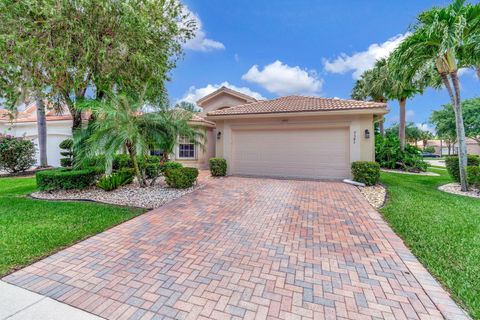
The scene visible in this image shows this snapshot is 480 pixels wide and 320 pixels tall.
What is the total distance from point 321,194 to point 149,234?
20.0 feet

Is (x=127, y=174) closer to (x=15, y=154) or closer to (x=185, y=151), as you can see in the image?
(x=185, y=151)

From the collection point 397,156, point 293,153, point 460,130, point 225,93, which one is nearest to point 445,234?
point 460,130

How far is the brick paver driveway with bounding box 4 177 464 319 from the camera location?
2.66 metres

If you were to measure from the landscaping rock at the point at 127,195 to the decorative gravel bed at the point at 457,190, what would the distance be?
10486 mm

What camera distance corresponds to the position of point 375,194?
850 cm

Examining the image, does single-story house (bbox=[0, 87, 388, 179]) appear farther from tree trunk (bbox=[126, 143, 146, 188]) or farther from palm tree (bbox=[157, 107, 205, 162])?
tree trunk (bbox=[126, 143, 146, 188])

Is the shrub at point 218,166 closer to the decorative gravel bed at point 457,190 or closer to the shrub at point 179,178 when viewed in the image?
the shrub at point 179,178

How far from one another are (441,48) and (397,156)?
10.2 meters

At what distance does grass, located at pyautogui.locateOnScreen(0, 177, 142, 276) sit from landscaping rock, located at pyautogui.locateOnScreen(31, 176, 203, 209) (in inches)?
19.2

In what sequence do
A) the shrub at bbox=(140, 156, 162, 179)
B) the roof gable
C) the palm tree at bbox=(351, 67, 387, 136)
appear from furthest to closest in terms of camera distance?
the palm tree at bbox=(351, 67, 387, 136), the roof gable, the shrub at bbox=(140, 156, 162, 179)

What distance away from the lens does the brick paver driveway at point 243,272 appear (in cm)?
266

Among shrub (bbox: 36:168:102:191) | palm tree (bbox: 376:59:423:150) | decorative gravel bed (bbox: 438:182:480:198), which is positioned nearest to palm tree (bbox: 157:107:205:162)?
shrub (bbox: 36:168:102:191)

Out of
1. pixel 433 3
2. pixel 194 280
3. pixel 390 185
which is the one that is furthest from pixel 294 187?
pixel 433 3

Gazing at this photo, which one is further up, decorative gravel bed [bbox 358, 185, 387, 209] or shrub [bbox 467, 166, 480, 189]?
shrub [bbox 467, 166, 480, 189]
